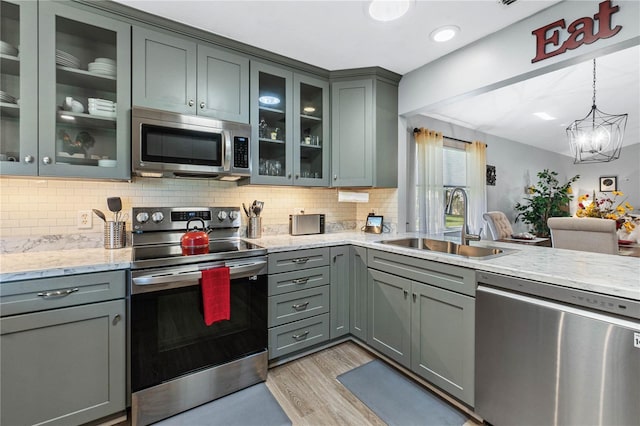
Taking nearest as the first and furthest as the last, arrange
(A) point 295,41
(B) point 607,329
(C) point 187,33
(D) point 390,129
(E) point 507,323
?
(B) point 607,329, (E) point 507,323, (C) point 187,33, (A) point 295,41, (D) point 390,129

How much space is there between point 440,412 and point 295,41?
2759mm

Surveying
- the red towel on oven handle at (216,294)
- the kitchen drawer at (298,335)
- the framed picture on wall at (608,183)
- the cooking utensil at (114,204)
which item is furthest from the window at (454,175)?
the framed picture on wall at (608,183)

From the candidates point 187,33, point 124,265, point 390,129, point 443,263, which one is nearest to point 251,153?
point 187,33

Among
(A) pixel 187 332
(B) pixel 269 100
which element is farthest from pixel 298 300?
(B) pixel 269 100

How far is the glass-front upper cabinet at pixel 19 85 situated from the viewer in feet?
5.21

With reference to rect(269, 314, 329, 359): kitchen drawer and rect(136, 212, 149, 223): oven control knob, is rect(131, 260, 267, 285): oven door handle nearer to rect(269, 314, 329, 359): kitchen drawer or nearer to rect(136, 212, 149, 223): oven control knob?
rect(269, 314, 329, 359): kitchen drawer

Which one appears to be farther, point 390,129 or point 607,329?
point 390,129

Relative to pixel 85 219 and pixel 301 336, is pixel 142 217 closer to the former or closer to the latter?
pixel 85 219

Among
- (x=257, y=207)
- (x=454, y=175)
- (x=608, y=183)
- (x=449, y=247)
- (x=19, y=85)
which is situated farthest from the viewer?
(x=608, y=183)

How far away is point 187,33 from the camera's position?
2.04 meters

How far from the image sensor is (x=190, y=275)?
1.65m

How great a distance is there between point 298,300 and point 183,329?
2.69 feet

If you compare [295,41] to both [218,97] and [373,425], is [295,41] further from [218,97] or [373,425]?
[373,425]

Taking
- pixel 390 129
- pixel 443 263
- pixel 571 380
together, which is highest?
pixel 390 129
